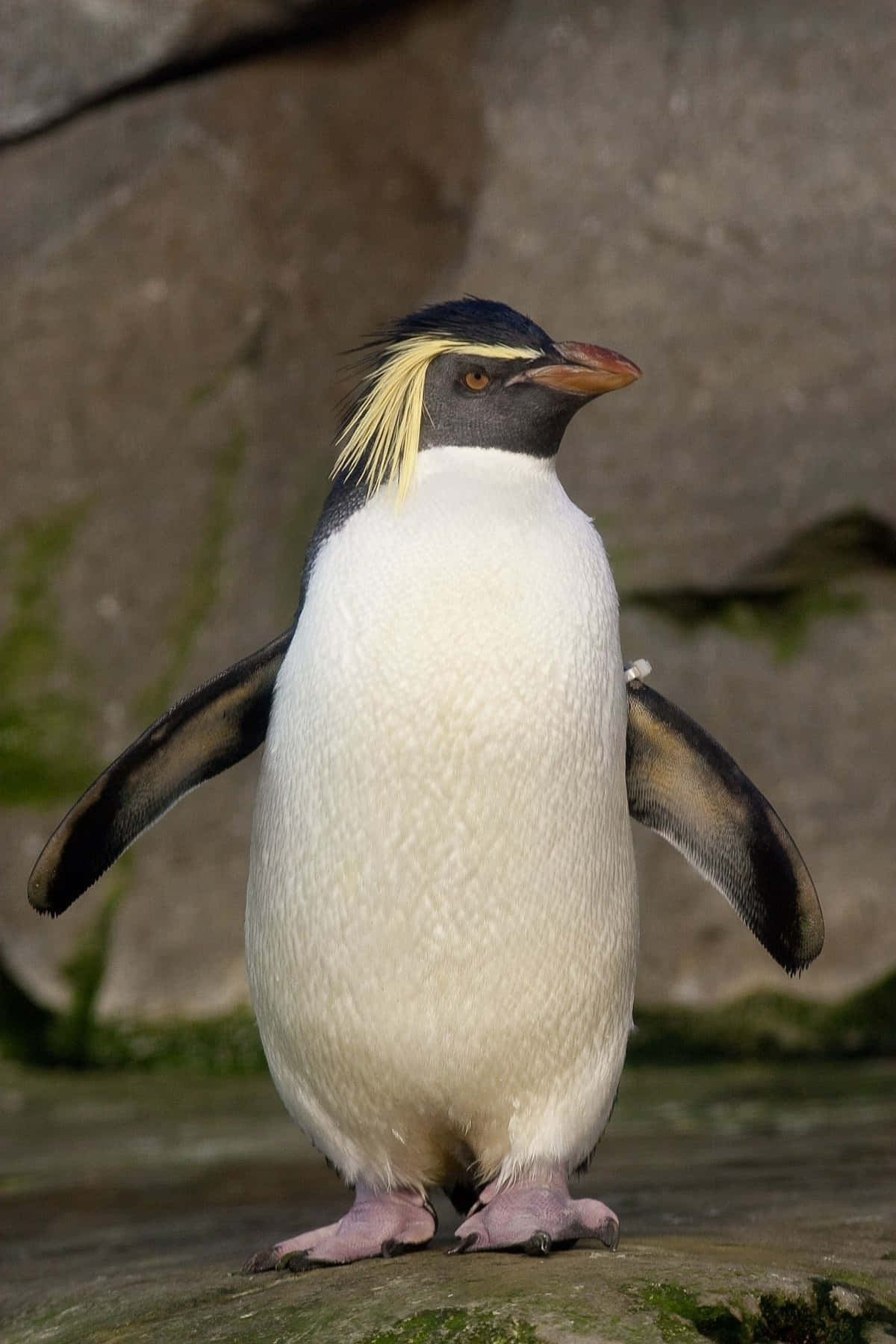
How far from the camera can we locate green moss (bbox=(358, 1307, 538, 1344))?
1946 mm

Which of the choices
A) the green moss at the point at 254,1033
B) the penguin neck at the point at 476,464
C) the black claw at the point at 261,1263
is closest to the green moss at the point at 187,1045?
the green moss at the point at 254,1033

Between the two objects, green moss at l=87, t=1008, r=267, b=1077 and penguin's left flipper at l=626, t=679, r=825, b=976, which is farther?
green moss at l=87, t=1008, r=267, b=1077

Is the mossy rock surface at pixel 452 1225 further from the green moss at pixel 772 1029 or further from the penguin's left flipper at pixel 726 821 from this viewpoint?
the penguin's left flipper at pixel 726 821

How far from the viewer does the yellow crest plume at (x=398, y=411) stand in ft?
8.82

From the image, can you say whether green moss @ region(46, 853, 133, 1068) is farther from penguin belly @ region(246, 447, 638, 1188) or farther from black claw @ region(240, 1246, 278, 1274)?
black claw @ region(240, 1246, 278, 1274)

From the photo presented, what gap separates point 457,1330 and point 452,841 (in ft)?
2.35

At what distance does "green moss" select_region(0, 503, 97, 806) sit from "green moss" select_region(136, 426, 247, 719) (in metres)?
0.34

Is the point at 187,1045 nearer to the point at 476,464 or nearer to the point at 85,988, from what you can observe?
the point at 85,988

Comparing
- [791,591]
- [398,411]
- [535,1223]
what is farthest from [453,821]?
[791,591]

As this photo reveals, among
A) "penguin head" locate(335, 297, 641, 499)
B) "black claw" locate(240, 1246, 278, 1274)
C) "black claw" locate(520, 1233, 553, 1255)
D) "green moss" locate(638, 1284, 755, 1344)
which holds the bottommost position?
"black claw" locate(240, 1246, 278, 1274)

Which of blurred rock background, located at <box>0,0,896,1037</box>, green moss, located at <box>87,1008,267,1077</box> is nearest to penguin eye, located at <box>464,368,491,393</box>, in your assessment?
blurred rock background, located at <box>0,0,896,1037</box>

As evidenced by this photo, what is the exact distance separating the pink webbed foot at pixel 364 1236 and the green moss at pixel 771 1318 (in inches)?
22.0

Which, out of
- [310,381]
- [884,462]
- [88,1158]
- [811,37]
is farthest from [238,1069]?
[811,37]

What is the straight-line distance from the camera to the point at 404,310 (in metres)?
6.61
